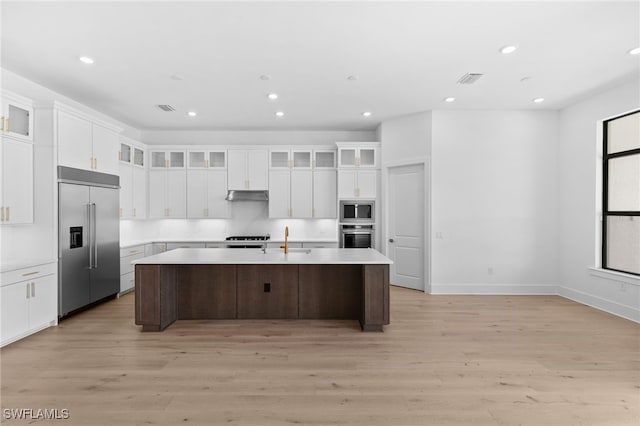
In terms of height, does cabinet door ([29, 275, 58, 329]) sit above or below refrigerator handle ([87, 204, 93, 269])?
below

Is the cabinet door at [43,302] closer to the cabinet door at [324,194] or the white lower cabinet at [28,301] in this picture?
the white lower cabinet at [28,301]

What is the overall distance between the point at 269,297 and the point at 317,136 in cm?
400

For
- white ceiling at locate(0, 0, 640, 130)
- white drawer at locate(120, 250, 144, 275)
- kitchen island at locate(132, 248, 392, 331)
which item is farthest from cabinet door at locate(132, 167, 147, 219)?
kitchen island at locate(132, 248, 392, 331)

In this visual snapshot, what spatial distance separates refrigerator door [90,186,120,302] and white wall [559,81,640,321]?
718cm

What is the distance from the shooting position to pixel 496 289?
574 centimetres

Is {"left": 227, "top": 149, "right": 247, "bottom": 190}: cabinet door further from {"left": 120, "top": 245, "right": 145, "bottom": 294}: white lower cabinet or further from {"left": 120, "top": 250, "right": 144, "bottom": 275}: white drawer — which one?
{"left": 120, "top": 250, "right": 144, "bottom": 275}: white drawer

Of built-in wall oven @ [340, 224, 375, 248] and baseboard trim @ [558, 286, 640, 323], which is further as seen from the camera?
built-in wall oven @ [340, 224, 375, 248]

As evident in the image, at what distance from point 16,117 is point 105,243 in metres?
1.93

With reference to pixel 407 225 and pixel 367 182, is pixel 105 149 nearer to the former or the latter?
pixel 367 182

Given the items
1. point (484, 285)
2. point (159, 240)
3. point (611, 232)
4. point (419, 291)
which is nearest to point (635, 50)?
point (611, 232)

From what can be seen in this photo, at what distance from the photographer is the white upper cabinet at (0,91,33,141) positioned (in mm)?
3740

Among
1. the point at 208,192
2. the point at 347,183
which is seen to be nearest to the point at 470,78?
the point at 347,183

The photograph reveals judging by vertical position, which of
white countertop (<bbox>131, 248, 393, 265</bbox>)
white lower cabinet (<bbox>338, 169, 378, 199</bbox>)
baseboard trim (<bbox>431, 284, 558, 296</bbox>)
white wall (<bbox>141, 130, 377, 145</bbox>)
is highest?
white wall (<bbox>141, 130, 377, 145</bbox>)
